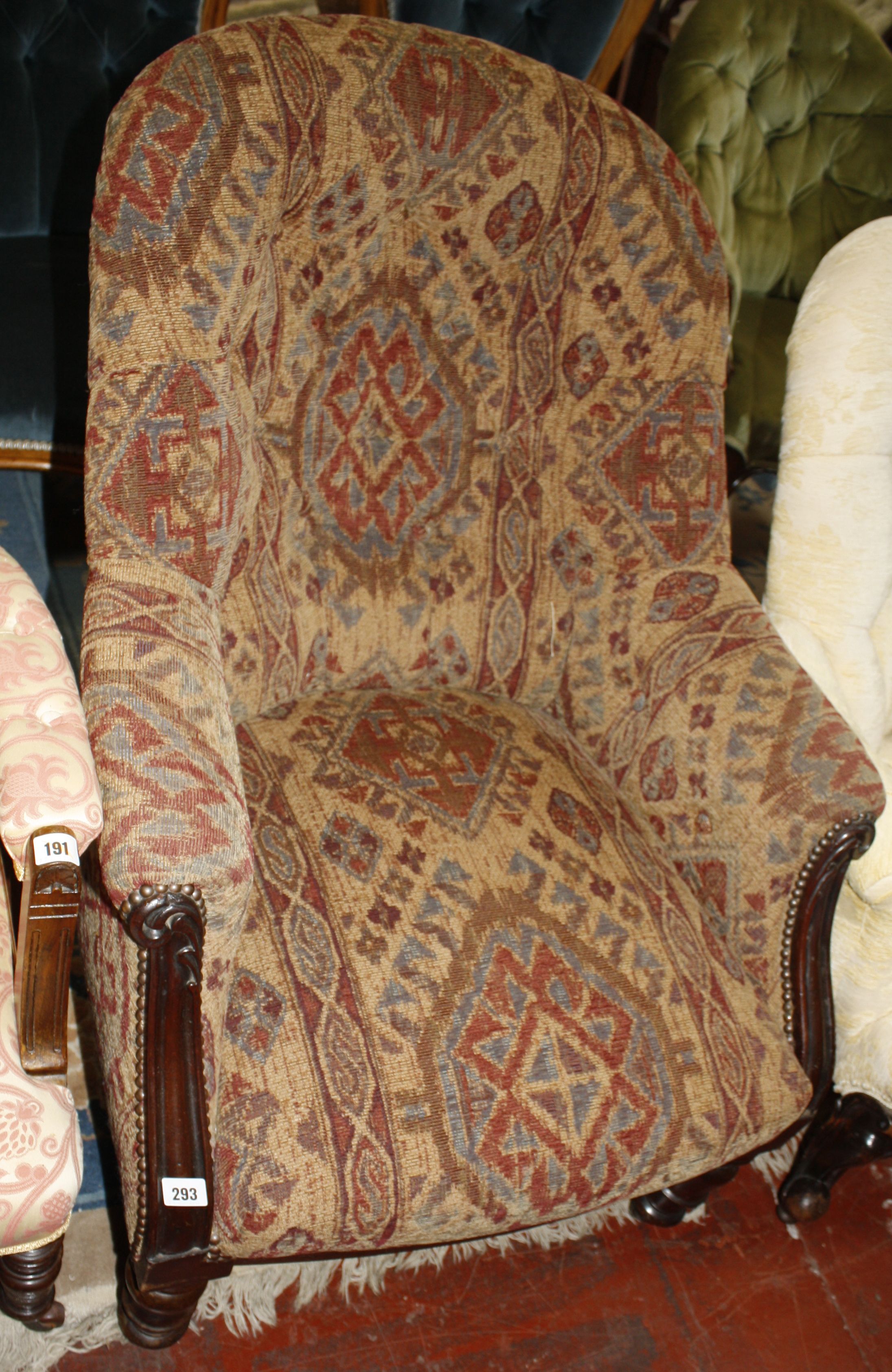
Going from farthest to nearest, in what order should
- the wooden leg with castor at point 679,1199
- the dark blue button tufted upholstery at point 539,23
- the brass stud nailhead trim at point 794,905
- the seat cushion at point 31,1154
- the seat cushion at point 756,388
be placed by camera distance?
the seat cushion at point 756,388, the dark blue button tufted upholstery at point 539,23, the wooden leg with castor at point 679,1199, the brass stud nailhead trim at point 794,905, the seat cushion at point 31,1154

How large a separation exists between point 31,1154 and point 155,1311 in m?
0.27

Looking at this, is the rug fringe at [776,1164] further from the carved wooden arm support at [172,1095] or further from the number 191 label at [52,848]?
the number 191 label at [52,848]

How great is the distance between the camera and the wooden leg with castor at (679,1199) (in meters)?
1.29

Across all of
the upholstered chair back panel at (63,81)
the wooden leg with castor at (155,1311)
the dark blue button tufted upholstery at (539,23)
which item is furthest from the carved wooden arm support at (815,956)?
the upholstered chair back panel at (63,81)

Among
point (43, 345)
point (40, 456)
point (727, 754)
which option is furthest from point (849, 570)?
point (43, 345)

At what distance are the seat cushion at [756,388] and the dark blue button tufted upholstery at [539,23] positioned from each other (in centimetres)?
63

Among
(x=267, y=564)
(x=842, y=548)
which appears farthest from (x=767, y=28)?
(x=267, y=564)

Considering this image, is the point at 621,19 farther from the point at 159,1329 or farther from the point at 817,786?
the point at 159,1329

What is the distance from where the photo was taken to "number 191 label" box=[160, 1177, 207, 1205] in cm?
94

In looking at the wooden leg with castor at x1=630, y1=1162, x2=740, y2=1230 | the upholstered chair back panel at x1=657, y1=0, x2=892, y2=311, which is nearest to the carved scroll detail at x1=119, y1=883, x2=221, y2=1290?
the wooden leg with castor at x1=630, y1=1162, x2=740, y2=1230

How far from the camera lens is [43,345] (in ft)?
6.25

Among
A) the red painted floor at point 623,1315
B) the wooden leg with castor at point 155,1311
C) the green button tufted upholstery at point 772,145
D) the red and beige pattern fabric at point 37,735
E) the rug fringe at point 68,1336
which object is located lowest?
the red painted floor at point 623,1315

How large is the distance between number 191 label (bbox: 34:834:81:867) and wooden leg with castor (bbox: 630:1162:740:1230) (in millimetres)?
819

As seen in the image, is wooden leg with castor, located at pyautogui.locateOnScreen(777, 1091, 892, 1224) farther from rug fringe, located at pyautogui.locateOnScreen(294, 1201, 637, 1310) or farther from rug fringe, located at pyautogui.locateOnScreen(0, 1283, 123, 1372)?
rug fringe, located at pyautogui.locateOnScreen(0, 1283, 123, 1372)
